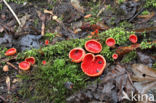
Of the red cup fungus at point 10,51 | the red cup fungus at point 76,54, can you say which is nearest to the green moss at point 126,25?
the red cup fungus at point 76,54

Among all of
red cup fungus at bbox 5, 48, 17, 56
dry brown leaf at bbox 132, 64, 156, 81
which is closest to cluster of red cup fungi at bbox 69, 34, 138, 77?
dry brown leaf at bbox 132, 64, 156, 81

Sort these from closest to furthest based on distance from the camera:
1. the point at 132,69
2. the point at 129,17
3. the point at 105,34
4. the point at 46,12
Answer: the point at 132,69 → the point at 105,34 → the point at 129,17 → the point at 46,12

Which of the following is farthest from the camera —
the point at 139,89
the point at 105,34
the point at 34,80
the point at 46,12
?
the point at 46,12

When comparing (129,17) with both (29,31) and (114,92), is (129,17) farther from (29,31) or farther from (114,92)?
(29,31)

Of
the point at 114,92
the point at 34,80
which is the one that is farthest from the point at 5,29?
the point at 114,92

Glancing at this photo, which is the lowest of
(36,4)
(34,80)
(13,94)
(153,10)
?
(13,94)

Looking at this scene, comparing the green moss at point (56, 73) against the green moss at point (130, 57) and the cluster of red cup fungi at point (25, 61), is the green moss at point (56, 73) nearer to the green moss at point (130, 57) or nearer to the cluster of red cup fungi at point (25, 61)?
the cluster of red cup fungi at point (25, 61)

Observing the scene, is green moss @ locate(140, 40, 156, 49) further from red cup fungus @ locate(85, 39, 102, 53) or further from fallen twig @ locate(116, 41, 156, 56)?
red cup fungus @ locate(85, 39, 102, 53)
